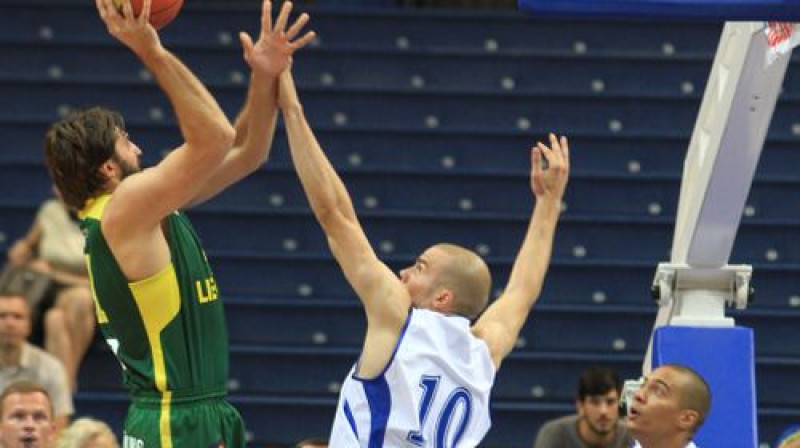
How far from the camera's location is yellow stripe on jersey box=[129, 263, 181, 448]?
5109 millimetres

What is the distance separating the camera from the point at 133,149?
17.0 feet

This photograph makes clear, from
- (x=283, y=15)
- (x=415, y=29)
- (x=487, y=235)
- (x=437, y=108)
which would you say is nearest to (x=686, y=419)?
(x=283, y=15)

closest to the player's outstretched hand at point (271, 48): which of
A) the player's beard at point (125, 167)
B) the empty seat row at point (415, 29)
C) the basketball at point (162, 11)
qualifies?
the basketball at point (162, 11)

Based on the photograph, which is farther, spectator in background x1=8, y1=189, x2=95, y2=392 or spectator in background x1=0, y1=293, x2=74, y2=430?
spectator in background x1=8, y1=189, x2=95, y2=392

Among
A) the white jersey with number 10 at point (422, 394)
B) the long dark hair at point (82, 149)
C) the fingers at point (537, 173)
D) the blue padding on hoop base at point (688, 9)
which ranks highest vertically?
the blue padding on hoop base at point (688, 9)

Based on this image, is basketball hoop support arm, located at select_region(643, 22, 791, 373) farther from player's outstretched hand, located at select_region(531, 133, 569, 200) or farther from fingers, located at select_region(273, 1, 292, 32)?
fingers, located at select_region(273, 1, 292, 32)

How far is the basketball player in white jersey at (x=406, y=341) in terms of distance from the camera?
525cm

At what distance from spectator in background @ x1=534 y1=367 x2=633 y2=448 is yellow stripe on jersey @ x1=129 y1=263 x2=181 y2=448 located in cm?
406


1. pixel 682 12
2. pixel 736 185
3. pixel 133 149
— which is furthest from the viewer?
pixel 736 185

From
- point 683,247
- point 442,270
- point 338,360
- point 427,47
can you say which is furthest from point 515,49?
point 442,270

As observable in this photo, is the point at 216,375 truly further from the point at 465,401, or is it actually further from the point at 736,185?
the point at 736,185

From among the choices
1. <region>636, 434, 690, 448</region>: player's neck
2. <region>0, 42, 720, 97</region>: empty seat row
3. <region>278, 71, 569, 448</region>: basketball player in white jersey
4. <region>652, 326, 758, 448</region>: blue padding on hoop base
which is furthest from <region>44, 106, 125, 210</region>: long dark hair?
<region>0, 42, 720, 97</region>: empty seat row

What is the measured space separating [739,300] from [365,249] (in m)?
2.17

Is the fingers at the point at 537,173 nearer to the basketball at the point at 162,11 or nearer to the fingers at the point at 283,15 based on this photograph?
the fingers at the point at 283,15
